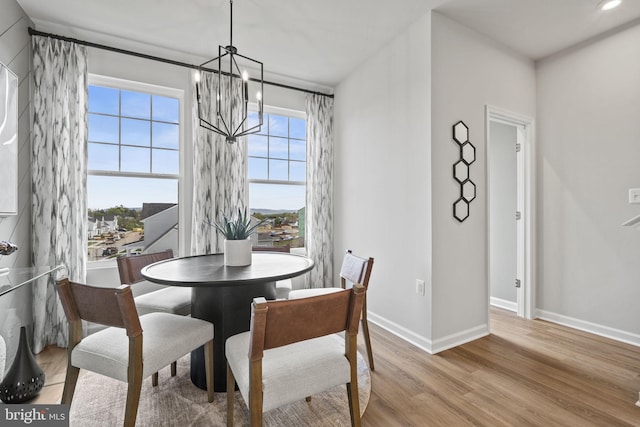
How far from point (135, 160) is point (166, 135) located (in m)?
0.40

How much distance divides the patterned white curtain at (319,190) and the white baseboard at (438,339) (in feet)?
3.75

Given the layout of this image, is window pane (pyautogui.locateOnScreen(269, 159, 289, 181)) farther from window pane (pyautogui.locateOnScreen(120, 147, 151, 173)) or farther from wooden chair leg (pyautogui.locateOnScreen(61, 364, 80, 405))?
wooden chair leg (pyautogui.locateOnScreen(61, 364, 80, 405))

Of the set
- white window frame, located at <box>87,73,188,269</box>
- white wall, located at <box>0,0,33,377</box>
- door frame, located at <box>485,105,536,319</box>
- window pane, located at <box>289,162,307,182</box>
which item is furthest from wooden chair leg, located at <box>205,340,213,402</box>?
door frame, located at <box>485,105,536,319</box>

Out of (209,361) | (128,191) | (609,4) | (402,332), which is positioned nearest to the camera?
(209,361)

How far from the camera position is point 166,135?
3.26 metres

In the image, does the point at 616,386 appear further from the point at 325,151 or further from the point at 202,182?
the point at 202,182

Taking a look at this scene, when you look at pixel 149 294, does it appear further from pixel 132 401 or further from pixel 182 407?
pixel 132 401

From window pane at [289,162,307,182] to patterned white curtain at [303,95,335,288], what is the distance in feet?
0.46

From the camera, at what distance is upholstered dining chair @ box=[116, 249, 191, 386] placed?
212 centimetres

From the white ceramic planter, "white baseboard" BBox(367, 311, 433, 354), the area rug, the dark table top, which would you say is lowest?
the area rug

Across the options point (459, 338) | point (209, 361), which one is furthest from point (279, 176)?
point (459, 338)

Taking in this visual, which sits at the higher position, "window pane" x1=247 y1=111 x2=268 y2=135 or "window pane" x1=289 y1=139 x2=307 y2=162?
"window pane" x1=247 y1=111 x2=268 y2=135

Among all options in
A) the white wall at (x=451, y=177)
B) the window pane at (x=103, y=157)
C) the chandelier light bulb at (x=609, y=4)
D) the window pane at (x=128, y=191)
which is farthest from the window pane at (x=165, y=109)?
the chandelier light bulb at (x=609, y=4)

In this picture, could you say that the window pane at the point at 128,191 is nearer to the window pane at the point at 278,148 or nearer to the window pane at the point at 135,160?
the window pane at the point at 135,160
